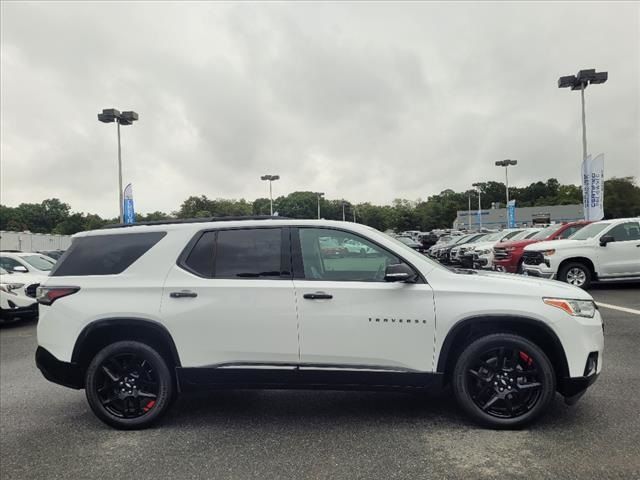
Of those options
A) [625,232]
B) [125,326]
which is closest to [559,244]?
[625,232]

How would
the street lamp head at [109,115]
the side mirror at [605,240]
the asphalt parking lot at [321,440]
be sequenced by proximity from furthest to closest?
the street lamp head at [109,115] → the side mirror at [605,240] → the asphalt parking lot at [321,440]

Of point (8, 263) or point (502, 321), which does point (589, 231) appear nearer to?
point (502, 321)

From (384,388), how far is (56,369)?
9.39 feet

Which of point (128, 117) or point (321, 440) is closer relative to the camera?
point (321, 440)

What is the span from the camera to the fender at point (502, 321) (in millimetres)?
3814

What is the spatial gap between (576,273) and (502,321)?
366 inches

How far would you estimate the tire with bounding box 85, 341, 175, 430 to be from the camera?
4.14m

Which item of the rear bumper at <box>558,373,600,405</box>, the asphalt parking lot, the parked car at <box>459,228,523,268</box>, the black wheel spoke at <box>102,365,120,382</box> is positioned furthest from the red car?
the black wheel spoke at <box>102,365,120,382</box>

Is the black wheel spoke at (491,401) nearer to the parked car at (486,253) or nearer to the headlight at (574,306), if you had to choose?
the headlight at (574,306)

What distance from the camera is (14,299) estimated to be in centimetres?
1027

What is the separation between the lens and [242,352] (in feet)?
13.1

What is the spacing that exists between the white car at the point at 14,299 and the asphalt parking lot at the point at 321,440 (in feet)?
19.4

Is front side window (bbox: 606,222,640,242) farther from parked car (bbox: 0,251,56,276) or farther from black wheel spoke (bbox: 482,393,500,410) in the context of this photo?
parked car (bbox: 0,251,56,276)

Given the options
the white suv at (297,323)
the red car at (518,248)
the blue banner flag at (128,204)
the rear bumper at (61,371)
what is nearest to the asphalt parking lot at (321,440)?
the white suv at (297,323)
